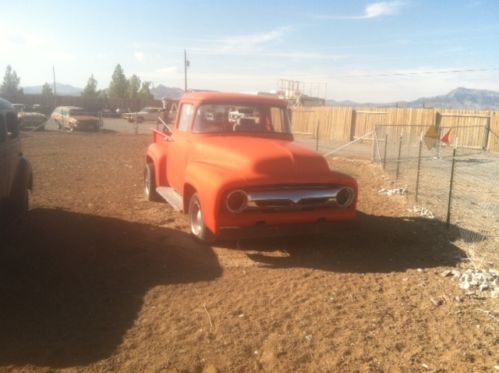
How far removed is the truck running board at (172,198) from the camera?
6.11m

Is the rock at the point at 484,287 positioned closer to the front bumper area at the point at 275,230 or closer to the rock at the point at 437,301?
the rock at the point at 437,301

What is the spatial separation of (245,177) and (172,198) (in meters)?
1.99

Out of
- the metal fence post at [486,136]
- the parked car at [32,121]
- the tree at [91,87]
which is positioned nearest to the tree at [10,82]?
the tree at [91,87]

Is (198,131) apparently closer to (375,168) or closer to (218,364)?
(218,364)

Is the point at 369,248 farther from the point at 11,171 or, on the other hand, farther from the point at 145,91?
the point at 145,91

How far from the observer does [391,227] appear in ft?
Result: 22.4

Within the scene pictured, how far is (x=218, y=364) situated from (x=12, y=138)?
15.8 feet

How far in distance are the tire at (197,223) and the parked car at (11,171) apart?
242 centimetres

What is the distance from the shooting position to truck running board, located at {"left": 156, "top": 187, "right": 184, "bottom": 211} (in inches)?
241

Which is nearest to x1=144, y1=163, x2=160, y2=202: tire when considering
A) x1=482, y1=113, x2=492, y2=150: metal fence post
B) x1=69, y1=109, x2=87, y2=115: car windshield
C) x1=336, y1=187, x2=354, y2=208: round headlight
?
x1=336, y1=187, x2=354, y2=208: round headlight

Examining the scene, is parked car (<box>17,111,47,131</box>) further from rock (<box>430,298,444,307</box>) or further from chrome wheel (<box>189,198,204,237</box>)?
rock (<box>430,298,444,307</box>)

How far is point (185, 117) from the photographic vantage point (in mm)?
6742

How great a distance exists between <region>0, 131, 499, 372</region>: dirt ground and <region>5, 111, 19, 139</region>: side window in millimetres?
1317

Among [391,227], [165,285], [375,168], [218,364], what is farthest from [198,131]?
[375,168]
